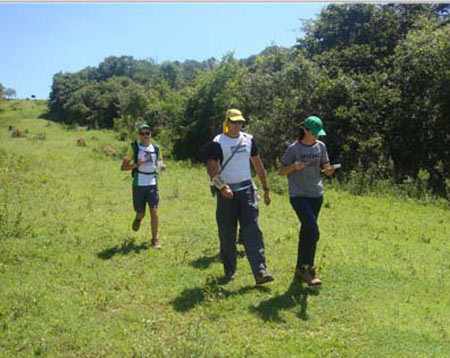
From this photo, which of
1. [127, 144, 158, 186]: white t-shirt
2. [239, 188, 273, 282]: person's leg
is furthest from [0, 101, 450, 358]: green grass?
[127, 144, 158, 186]: white t-shirt

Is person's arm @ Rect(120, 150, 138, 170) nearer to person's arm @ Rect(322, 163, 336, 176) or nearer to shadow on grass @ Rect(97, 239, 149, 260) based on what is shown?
shadow on grass @ Rect(97, 239, 149, 260)

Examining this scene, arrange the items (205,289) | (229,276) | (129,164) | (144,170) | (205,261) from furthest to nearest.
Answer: (144,170)
(129,164)
(205,261)
(229,276)
(205,289)

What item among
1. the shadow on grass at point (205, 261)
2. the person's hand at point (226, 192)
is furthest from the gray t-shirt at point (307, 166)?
the shadow on grass at point (205, 261)

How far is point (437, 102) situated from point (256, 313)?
1165 centimetres

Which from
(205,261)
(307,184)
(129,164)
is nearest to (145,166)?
(129,164)

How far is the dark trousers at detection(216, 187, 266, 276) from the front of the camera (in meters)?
6.08

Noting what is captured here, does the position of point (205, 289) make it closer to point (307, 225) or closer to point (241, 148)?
point (307, 225)

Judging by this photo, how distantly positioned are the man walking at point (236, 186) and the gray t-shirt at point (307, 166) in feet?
1.63

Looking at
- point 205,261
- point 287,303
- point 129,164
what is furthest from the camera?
point 129,164

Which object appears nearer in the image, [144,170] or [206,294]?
[206,294]

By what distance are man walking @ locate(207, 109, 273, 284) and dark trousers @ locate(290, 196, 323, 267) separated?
498 millimetres

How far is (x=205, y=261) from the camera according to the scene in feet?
24.1

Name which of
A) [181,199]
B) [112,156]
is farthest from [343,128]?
[112,156]

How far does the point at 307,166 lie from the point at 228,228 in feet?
4.01
